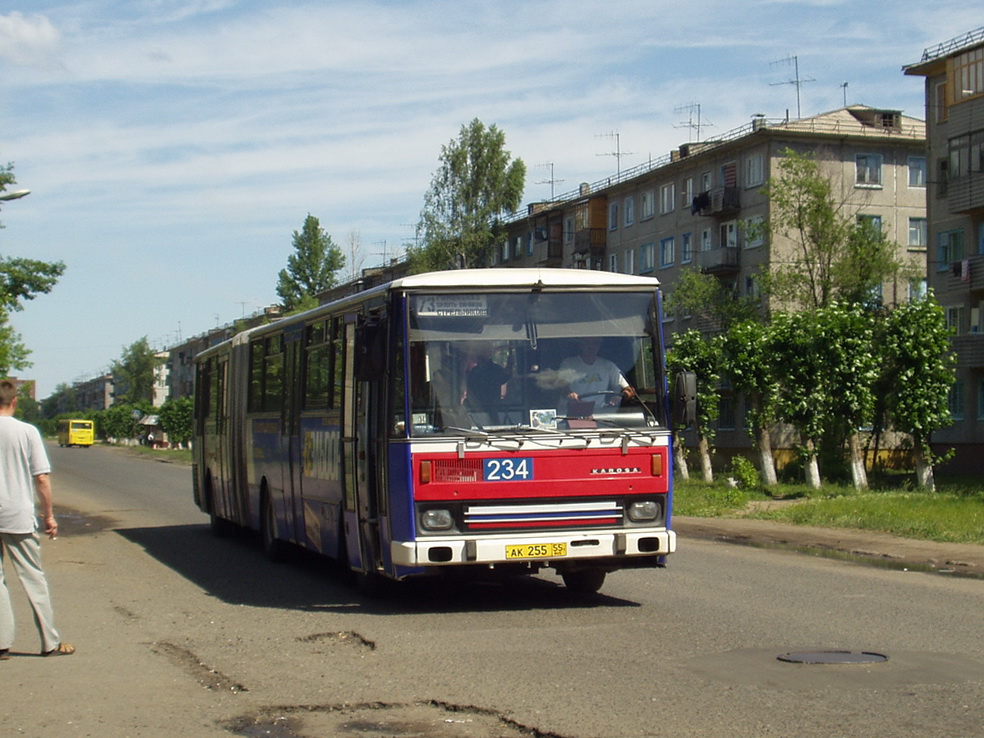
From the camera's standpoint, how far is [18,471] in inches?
358

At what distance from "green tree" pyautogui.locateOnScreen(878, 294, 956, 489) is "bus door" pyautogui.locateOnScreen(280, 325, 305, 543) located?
77.2 ft

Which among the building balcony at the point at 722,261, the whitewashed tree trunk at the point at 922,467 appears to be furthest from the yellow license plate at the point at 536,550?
the building balcony at the point at 722,261

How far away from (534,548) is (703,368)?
35209 mm

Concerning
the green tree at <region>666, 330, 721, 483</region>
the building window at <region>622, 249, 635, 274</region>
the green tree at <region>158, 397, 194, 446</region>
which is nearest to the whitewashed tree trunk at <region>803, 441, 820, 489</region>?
the green tree at <region>666, 330, 721, 483</region>

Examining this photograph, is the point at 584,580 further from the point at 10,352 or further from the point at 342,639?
the point at 10,352

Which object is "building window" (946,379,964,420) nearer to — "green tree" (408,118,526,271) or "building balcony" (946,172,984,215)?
"building balcony" (946,172,984,215)

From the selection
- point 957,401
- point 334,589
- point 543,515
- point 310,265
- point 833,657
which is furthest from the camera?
point 310,265

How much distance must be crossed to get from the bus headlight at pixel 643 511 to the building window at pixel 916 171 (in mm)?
54095

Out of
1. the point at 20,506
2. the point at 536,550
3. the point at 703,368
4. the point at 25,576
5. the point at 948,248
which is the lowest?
the point at 536,550

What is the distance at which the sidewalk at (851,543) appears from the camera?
16.8m

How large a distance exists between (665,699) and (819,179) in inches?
1828

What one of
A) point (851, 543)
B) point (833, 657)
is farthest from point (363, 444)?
point (851, 543)

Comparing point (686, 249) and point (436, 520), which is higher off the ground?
point (686, 249)

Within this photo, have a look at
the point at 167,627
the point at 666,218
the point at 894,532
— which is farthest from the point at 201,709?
the point at 666,218
